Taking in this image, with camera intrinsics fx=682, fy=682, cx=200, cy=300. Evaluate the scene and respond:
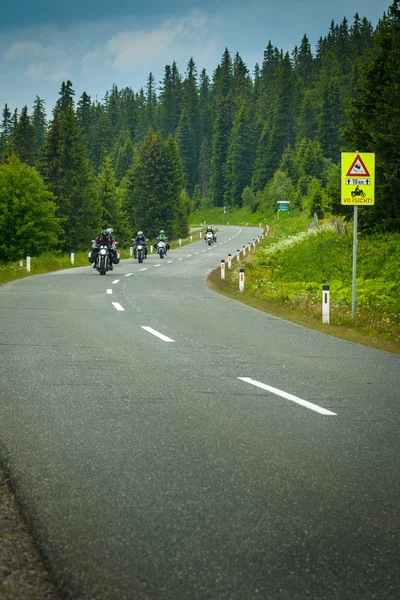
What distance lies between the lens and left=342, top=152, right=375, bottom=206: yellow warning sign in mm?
15547

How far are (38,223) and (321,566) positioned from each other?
154 feet

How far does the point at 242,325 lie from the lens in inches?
570

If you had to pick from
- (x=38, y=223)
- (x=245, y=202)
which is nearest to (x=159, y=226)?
(x=38, y=223)

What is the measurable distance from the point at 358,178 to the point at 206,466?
1206 cm

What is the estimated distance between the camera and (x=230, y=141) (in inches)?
5955

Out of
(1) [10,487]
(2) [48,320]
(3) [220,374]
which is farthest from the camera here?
(2) [48,320]

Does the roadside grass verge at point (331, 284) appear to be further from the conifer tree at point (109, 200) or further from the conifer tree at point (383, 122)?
the conifer tree at point (109, 200)

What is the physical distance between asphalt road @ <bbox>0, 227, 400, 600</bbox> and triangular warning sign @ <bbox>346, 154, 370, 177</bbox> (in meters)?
5.92

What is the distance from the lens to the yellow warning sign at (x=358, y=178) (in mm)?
15547

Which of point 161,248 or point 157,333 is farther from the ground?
point 161,248

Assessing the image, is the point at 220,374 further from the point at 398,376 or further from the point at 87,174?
the point at 87,174

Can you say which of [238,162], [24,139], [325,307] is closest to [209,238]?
[24,139]

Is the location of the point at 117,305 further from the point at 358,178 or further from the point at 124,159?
the point at 124,159

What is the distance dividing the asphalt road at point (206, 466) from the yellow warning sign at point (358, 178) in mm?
5643
